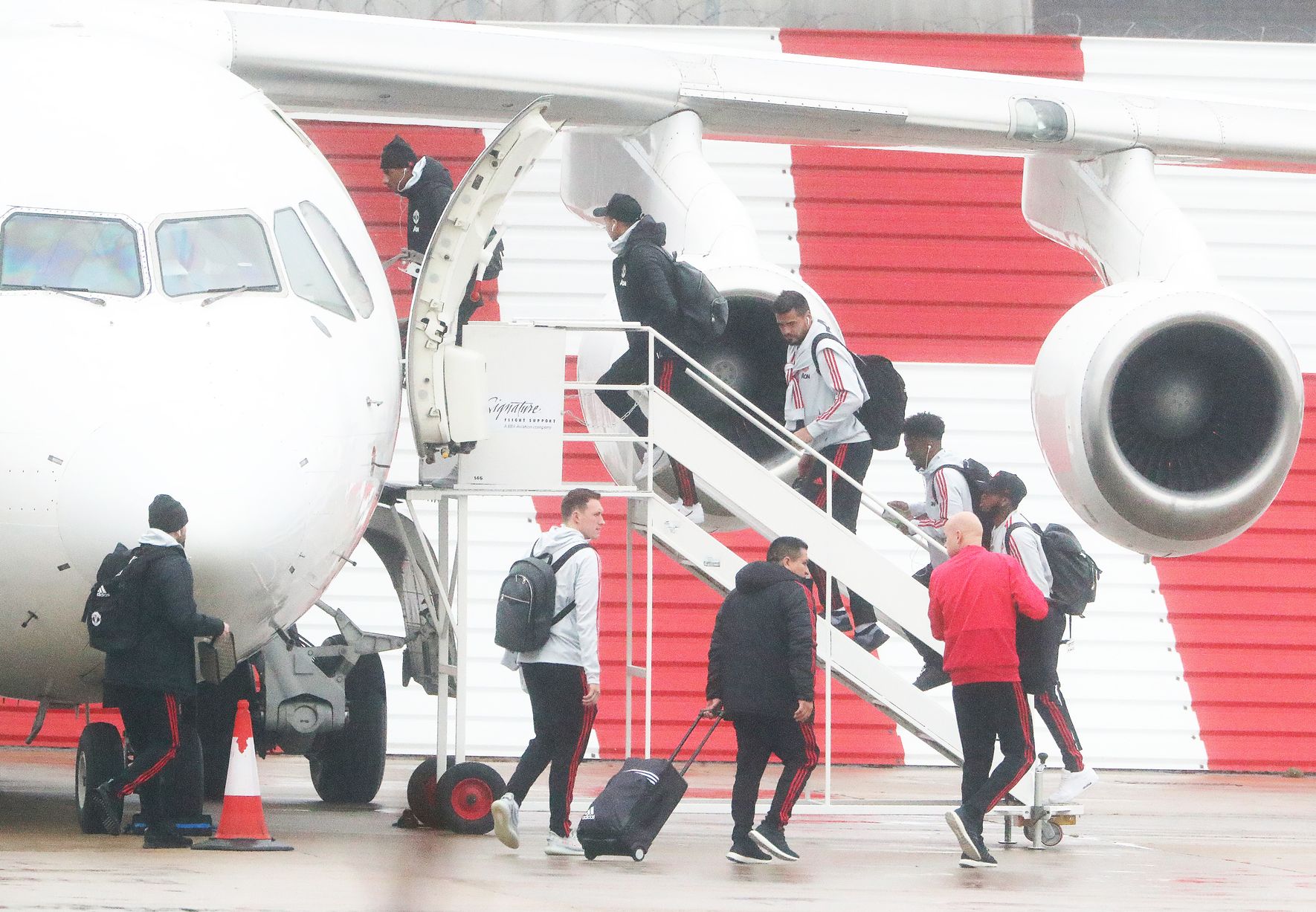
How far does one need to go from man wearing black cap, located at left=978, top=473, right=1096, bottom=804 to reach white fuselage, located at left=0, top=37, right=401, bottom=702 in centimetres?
324

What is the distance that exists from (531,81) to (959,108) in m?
2.42

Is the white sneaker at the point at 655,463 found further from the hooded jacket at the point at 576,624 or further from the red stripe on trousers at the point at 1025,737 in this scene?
the red stripe on trousers at the point at 1025,737

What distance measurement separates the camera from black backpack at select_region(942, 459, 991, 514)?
10758 millimetres

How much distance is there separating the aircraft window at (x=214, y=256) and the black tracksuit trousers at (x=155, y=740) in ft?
5.31

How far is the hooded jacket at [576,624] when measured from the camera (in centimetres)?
898

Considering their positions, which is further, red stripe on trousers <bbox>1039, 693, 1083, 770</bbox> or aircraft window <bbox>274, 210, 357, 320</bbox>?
red stripe on trousers <bbox>1039, 693, 1083, 770</bbox>

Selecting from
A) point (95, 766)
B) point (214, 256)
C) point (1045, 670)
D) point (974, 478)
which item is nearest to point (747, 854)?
point (1045, 670)

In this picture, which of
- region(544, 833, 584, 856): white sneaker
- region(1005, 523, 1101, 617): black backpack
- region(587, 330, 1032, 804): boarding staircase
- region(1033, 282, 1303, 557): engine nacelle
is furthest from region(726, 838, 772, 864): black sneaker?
region(1033, 282, 1303, 557): engine nacelle

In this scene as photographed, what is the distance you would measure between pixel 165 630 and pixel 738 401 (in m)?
4.03

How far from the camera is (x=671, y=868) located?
848 cm

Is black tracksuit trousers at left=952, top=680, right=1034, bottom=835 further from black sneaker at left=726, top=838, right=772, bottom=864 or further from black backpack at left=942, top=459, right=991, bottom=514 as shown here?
black backpack at left=942, top=459, right=991, bottom=514

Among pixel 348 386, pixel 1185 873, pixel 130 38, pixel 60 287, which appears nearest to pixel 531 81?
pixel 130 38

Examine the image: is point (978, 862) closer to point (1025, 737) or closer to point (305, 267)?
point (1025, 737)

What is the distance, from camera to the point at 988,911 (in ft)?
22.8
